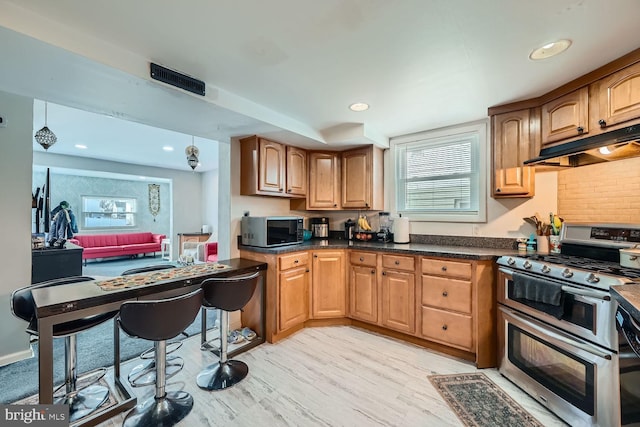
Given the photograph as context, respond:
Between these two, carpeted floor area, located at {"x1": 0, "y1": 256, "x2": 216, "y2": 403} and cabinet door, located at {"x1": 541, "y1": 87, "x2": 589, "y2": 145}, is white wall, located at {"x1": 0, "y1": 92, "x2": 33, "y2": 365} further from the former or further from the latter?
cabinet door, located at {"x1": 541, "y1": 87, "x2": 589, "y2": 145}

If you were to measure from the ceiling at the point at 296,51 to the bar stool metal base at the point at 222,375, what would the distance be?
85.1 inches

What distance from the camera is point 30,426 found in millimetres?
1473

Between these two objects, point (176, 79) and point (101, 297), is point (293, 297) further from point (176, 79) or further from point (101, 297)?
point (176, 79)

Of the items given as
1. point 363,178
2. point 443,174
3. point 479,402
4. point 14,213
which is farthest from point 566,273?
point 14,213

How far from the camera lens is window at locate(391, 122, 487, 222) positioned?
9.46ft

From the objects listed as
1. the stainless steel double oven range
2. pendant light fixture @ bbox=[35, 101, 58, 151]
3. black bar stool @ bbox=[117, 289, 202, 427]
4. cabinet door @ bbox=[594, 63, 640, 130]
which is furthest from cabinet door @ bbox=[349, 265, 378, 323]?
pendant light fixture @ bbox=[35, 101, 58, 151]

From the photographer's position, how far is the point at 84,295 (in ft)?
5.24

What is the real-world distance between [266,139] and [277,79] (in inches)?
44.4

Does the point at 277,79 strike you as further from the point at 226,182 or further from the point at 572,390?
the point at 572,390

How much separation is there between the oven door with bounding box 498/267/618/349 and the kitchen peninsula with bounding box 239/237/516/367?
1.79 ft

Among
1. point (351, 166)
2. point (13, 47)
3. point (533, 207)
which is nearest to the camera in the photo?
point (13, 47)

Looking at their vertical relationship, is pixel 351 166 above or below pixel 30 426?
above

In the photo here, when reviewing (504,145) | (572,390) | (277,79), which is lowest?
(572,390)

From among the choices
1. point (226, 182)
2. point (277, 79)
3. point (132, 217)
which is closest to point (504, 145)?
point (277, 79)
